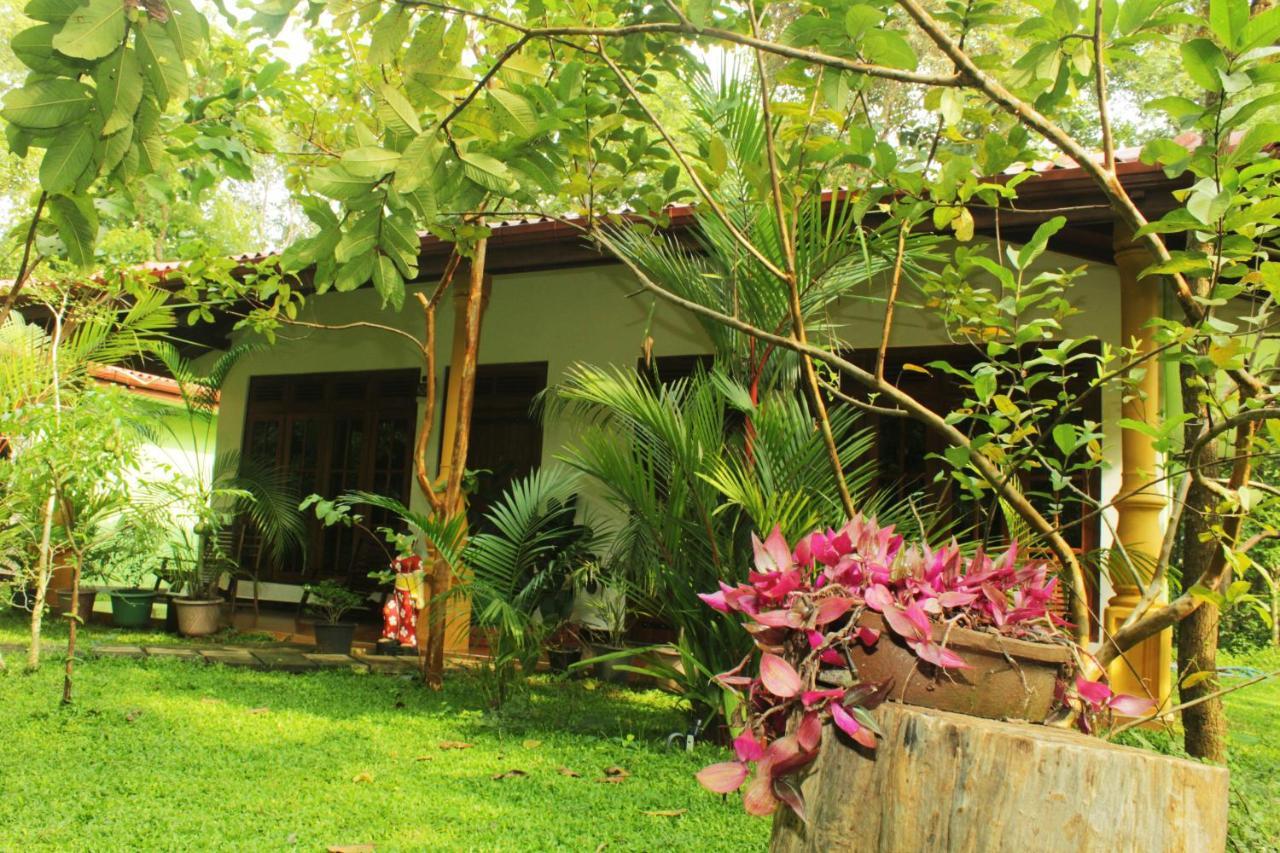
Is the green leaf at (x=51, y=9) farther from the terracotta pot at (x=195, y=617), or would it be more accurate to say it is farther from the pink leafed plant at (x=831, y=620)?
the terracotta pot at (x=195, y=617)

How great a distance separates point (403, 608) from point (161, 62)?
6.05 m

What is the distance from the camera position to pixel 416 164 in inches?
54.2

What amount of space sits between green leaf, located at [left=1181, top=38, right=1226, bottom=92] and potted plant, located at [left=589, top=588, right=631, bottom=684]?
5089mm

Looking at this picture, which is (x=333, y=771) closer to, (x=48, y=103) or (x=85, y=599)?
(x=48, y=103)

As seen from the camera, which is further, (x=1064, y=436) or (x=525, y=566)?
(x=525, y=566)

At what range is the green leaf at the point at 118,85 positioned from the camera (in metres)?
1.20

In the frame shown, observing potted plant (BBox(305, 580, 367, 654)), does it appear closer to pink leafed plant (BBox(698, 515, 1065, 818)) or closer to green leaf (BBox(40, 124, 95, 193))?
pink leafed plant (BBox(698, 515, 1065, 818))

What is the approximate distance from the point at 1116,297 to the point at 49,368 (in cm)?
559

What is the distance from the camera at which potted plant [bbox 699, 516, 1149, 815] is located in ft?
4.72

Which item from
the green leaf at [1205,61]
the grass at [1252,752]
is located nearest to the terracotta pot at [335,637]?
the grass at [1252,752]

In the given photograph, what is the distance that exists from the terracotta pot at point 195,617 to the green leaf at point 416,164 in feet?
23.0

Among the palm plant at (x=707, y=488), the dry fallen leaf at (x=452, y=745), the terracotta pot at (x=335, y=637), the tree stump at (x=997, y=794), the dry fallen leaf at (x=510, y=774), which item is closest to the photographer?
the tree stump at (x=997, y=794)

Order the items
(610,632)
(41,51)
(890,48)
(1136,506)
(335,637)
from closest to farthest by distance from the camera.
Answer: (41,51) < (890,48) < (1136,506) < (610,632) < (335,637)

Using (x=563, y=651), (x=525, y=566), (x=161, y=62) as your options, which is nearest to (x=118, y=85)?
(x=161, y=62)
